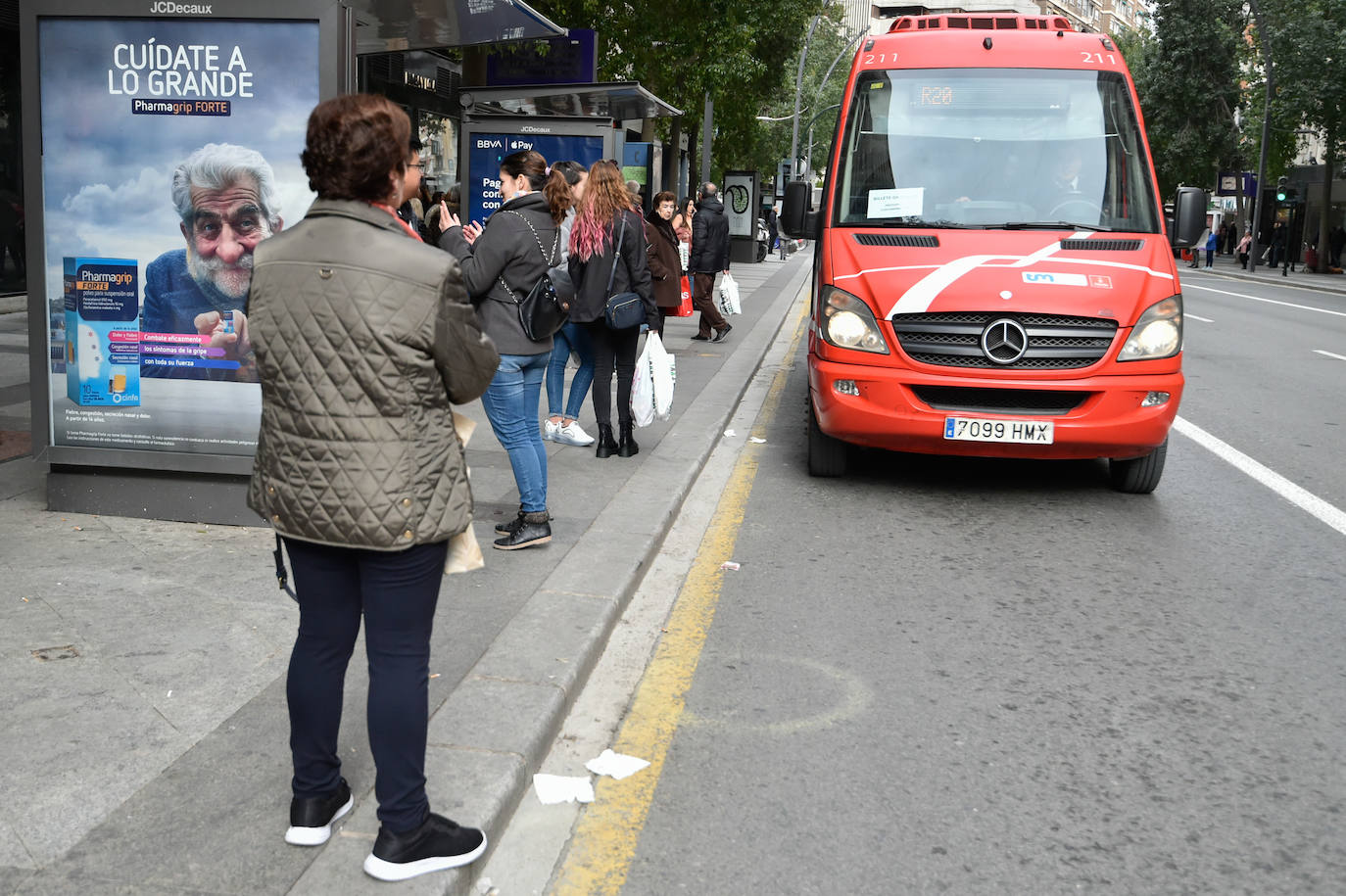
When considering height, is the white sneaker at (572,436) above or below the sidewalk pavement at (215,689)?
above

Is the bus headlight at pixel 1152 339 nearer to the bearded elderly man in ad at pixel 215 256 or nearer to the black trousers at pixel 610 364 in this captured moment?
the black trousers at pixel 610 364

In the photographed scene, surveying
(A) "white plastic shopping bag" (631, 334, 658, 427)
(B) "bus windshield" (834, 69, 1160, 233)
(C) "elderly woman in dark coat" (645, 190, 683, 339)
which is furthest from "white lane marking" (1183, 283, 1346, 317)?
(A) "white plastic shopping bag" (631, 334, 658, 427)

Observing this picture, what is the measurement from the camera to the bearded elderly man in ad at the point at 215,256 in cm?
564

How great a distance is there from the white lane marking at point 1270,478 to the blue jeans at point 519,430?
4151 mm

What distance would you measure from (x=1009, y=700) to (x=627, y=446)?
397cm

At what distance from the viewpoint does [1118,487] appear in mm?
7723

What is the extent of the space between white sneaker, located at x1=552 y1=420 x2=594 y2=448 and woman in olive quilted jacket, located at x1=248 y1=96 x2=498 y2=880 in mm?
5337

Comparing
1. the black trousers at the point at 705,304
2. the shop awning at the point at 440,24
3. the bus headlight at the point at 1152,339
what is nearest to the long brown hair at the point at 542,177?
the shop awning at the point at 440,24

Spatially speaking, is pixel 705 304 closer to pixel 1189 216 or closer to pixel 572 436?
pixel 572 436

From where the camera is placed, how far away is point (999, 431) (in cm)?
699

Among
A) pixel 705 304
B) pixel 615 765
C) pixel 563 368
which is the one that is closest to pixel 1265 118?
pixel 705 304

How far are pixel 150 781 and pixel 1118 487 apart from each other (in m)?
5.91

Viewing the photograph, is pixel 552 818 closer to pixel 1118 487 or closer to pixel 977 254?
pixel 977 254

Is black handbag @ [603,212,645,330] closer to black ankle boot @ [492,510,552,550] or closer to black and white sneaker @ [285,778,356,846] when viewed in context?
black ankle boot @ [492,510,552,550]
